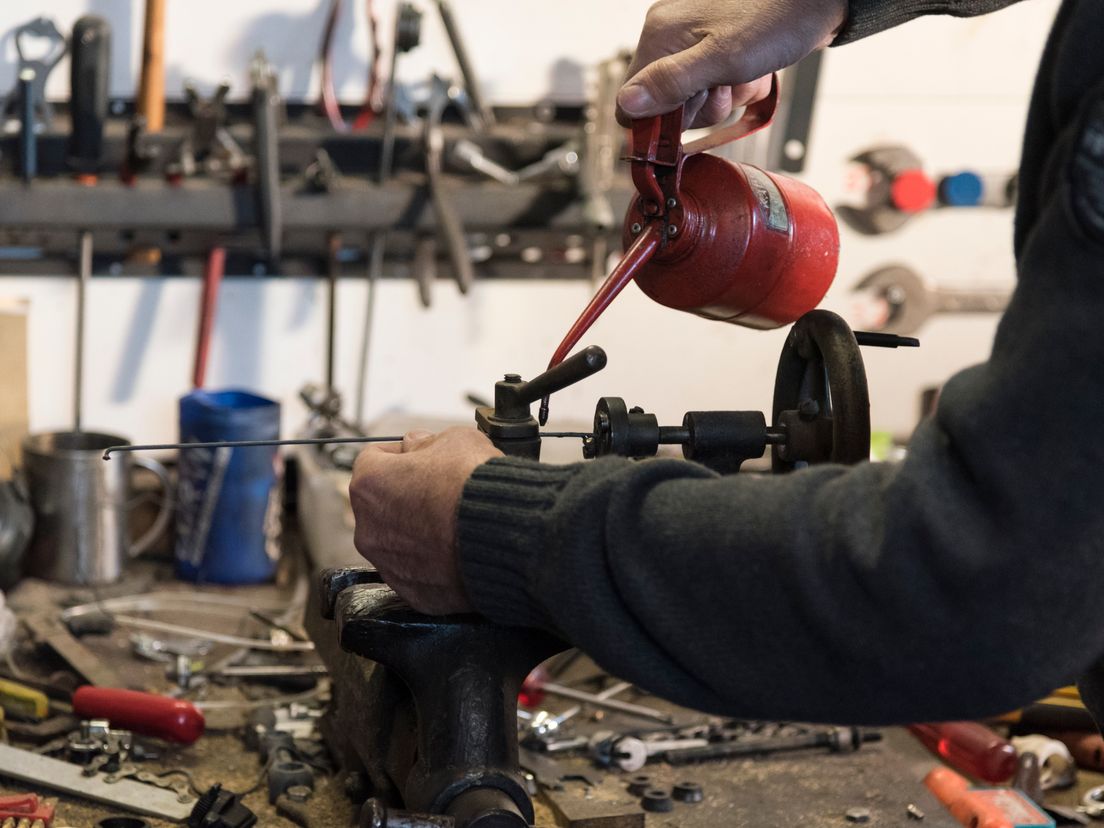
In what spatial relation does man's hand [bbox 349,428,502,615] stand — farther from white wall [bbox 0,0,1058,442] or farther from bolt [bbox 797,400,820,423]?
white wall [bbox 0,0,1058,442]

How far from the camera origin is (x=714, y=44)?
906mm

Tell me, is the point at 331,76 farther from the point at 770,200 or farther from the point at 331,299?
the point at 770,200

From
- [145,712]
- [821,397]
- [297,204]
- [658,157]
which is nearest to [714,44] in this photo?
[658,157]

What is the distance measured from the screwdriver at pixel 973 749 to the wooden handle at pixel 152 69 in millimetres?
1237

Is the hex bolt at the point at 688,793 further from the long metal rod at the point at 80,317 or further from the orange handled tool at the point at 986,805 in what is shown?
the long metal rod at the point at 80,317

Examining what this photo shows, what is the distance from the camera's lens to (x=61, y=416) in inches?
69.6

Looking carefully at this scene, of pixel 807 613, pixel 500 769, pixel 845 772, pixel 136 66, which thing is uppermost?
pixel 136 66

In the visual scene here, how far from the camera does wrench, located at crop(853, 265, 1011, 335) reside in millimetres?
1995

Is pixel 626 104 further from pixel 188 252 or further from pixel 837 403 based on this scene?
pixel 188 252

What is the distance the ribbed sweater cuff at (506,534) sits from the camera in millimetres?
698

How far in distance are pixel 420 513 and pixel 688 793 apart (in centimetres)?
43

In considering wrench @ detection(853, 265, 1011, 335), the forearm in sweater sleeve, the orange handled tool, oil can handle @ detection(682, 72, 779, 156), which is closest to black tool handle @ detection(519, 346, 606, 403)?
oil can handle @ detection(682, 72, 779, 156)

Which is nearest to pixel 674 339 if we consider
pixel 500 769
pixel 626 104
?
pixel 626 104

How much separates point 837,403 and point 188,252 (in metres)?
1.19
